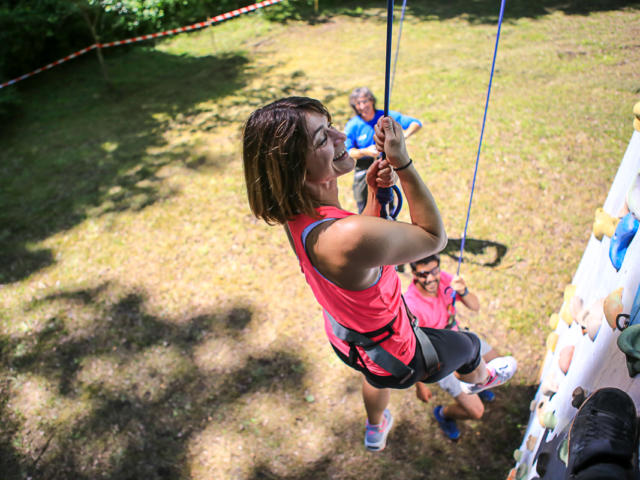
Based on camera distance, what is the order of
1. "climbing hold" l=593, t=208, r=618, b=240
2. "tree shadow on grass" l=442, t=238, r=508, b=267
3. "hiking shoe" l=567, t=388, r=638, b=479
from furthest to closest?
"tree shadow on grass" l=442, t=238, r=508, b=267
"climbing hold" l=593, t=208, r=618, b=240
"hiking shoe" l=567, t=388, r=638, b=479

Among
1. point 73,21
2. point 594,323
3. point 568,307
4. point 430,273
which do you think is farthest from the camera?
point 73,21

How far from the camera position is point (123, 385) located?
11.4ft

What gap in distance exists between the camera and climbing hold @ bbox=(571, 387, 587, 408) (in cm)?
159

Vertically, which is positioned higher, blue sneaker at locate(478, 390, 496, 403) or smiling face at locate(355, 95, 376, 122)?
smiling face at locate(355, 95, 376, 122)

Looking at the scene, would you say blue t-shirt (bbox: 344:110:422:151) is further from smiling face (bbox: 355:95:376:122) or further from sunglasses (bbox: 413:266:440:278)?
sunglasses (bbox: 413:266:440:278)

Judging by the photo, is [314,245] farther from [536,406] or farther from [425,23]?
[425,23]

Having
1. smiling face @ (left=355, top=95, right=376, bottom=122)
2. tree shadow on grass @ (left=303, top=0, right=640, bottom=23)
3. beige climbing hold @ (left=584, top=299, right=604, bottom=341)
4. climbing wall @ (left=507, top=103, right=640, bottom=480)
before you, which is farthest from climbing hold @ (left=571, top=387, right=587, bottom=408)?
tree shadow on grass @ (left=303, top=0, right=640, bottom=23)

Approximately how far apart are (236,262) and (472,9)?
11.2 m

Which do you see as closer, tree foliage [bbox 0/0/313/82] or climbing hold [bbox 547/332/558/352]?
climbing hold [bbox 547/332/558/352]

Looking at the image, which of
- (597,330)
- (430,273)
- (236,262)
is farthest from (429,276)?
(236,262)

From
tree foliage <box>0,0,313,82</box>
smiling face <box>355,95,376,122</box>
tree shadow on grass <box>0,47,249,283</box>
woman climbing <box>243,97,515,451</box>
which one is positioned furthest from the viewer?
tree foliage <box>0,0,313,82</box>

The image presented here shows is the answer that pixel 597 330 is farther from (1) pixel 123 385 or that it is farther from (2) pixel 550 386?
(1) pixel 123 385

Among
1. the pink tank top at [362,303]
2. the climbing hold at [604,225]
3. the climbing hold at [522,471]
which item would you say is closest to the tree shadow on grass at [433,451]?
the climbing hold at [522,471]

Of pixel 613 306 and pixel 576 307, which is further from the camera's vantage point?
pixel 576 307
